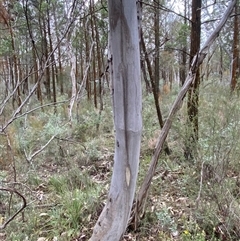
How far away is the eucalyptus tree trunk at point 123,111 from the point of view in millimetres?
1455

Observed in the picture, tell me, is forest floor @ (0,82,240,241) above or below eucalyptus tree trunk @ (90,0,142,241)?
below

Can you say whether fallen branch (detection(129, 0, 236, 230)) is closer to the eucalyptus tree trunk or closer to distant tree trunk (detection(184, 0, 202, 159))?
the eucalyptus tree trunk

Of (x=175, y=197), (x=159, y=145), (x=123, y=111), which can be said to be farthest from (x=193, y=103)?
(x=123, y=111)

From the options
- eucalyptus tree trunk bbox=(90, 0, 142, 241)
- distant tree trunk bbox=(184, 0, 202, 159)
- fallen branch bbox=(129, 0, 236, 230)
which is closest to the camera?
eucalyptus tree trunk bbox=(90, 0, 142, 241)

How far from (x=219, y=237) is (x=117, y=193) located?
3.23 feet

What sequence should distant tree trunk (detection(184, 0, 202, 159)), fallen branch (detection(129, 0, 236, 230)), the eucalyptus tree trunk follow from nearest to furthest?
the eucalyptus tree trunk → fallen branch (detection(129, 0, 236, 230)) → distant tree trunk (detection(184, 0, 202, 159))

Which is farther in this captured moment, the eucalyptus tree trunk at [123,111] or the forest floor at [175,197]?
the forest floor at [175,197]

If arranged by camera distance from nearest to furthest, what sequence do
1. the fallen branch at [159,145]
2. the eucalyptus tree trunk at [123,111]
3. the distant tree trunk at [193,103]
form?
the eucalyptus tree trunk at [123,111]
the fallen branch at [159,145]
the distant tree trunk at [193,103]

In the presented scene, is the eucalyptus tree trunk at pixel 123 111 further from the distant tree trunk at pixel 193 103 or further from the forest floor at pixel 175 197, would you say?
the distant tree trunk at pixel 193 103

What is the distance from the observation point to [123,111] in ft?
5.22

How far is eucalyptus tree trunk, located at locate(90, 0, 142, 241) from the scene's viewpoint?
1.46m

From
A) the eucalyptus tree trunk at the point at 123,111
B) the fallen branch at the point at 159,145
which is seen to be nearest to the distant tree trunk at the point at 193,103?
the fallen branch at the point at 159,145

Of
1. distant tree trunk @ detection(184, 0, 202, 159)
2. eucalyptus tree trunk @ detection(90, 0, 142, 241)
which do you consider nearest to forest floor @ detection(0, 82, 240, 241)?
distant tree trunk @ detection(184, 0, 202, 159)

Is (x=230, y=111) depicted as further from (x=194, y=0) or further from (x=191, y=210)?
(x=194, y=0)
